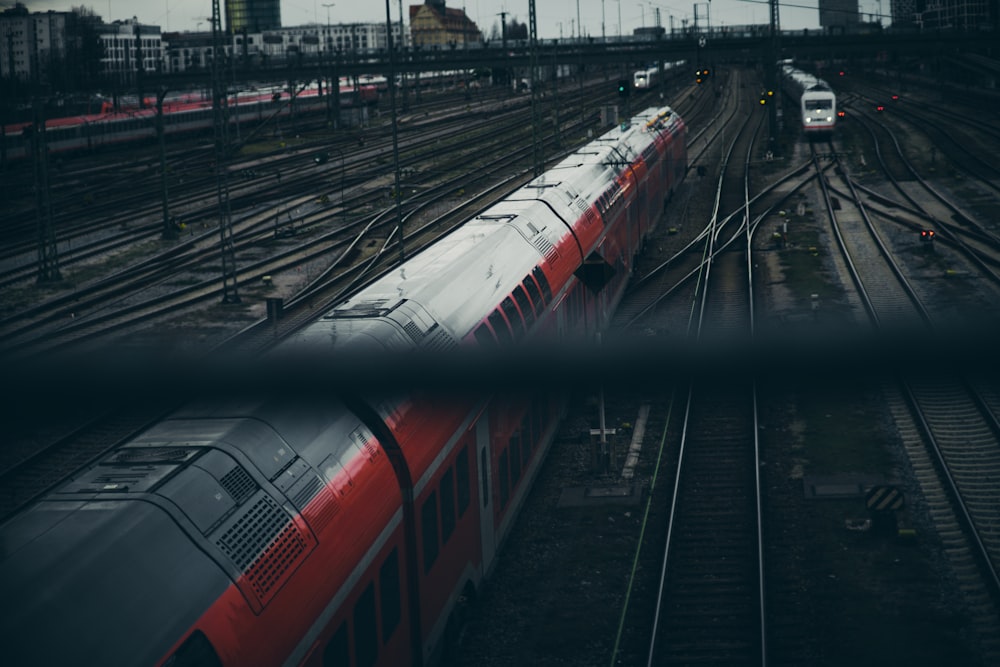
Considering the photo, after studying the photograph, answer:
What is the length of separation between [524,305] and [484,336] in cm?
204

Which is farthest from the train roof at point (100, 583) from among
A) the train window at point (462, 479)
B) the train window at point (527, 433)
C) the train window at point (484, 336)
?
the train window at point (527, 433)

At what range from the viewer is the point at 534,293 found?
1502 centimetres

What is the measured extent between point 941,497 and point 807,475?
2.00 meters

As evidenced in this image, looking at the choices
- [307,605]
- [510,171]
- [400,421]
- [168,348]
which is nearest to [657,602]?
[400,421]

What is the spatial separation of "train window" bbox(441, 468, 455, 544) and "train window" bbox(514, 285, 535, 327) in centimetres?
400

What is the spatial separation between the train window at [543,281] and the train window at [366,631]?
7963mm

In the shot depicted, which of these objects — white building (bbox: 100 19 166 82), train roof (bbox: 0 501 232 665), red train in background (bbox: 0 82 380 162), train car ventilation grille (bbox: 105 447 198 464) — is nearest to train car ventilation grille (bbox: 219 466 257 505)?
train car ventilation grille (bbox: 105 447 198 464)

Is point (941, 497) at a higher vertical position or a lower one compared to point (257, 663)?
lower

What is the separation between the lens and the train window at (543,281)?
1552 cm

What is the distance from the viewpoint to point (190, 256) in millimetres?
35719

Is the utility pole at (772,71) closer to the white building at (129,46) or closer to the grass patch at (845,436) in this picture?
the grass patch at (845,436)

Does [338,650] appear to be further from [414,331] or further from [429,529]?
[414,331]

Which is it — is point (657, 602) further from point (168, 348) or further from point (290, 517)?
point (168, 348)

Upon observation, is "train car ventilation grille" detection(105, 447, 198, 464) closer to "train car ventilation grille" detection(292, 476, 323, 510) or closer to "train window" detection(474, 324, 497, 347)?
"train car ventilation grille" detection(292, 476, 323, 510)
